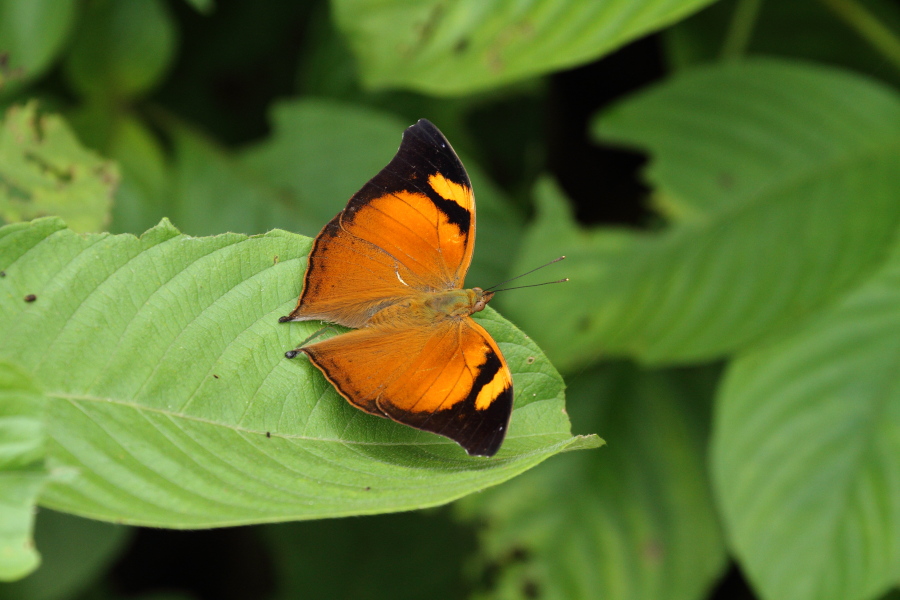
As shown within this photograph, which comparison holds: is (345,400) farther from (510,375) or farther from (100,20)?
(100,20)

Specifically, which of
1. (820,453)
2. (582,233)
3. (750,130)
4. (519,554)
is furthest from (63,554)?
(750,130)

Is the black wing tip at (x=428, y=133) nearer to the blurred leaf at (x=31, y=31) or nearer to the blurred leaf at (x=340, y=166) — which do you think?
the blurred leaf at (x=340, y=166)

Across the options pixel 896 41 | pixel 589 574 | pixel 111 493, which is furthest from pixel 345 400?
pixel 896 41

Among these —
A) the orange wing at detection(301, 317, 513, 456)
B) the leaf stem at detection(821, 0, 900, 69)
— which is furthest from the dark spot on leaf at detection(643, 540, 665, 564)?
the leaf stem at detection(821, 0, 900, 69)

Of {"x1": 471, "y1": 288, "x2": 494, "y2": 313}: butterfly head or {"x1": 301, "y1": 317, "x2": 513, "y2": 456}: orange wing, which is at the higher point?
{"x1": 301, "y1": 317, "x2": 513, "y2": 456}: orange wing

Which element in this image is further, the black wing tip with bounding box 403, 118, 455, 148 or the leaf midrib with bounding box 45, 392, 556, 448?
the black wing tip with bounding box 403, 118, 455, 148

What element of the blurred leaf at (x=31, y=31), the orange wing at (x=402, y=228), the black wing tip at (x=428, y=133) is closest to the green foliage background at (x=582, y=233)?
the blurred leaf at (x=31, y=31)

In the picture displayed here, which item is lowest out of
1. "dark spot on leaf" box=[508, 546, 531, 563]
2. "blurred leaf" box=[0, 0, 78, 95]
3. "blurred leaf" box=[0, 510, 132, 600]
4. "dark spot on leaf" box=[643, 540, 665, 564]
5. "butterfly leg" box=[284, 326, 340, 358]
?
"dark spot on leaf" box=[643, 540, 665, 564]

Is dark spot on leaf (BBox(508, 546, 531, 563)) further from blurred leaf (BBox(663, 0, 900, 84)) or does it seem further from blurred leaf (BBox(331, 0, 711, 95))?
blurred leaf (BBox(663, 0, 900, 84))
